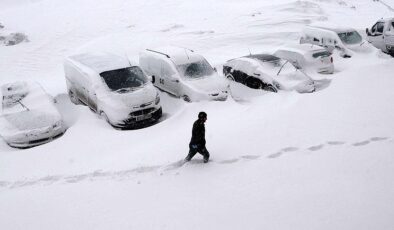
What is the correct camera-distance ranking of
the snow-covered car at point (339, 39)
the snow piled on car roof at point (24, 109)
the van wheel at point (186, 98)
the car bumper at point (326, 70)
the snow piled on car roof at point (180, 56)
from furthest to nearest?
the snow-covered car at point (339, 39), the car bumper at point (326, 70), the snow piled on car roof at point (180, 56), the van wheel at point (186, 98), the snow piled on car roof at point (24, 109)

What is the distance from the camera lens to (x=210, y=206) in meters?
6.19

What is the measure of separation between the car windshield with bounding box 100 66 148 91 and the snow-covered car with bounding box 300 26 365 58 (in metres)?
9.66

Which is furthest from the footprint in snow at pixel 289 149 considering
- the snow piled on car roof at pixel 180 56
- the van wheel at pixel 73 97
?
the van wheel at pixel 73 97

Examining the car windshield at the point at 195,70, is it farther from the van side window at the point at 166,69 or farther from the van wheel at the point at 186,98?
the van wheel at the point at 186,98

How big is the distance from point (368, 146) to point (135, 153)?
5.31 meters

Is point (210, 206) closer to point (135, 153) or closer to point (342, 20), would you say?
point (135, 153)

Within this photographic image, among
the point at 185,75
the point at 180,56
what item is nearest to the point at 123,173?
the point at 185,75

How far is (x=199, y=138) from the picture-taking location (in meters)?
7.39

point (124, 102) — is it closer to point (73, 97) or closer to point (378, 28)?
point (73, 97)

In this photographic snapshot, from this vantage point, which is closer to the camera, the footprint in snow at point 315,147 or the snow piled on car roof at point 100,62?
the footprint in snow at point 315,147

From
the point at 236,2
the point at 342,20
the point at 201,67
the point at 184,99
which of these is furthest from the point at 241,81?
the point at 236,2

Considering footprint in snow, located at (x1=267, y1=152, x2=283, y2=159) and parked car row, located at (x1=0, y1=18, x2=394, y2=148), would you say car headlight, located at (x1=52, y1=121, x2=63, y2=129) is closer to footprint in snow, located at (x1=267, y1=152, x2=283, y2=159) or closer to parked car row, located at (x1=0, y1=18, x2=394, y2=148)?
parked car row, located at (x1=0, y1=18, x2=394, y2=148)

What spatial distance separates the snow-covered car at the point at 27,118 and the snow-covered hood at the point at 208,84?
437 cm

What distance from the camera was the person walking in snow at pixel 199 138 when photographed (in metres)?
7.30
